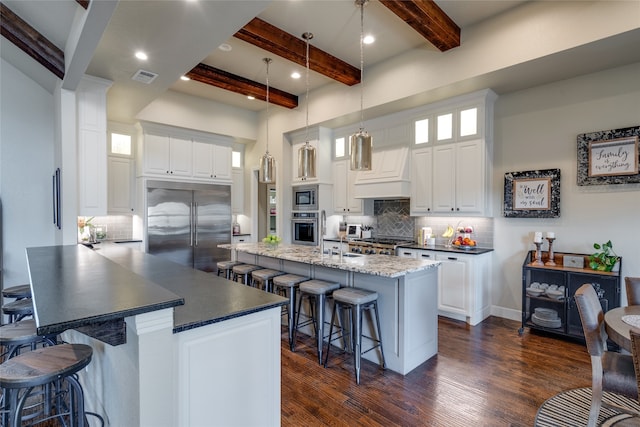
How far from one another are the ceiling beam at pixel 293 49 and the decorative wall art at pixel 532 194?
2.53 metres

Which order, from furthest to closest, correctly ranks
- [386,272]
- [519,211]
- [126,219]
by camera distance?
1. [126,219]
2. [519,211]
3. [386,272]

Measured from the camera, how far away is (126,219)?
555cm

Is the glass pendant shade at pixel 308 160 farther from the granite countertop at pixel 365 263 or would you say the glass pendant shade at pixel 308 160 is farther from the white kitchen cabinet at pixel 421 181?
the white kitchen cabinet at pixel 421 181

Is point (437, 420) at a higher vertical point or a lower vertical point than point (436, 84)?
lower

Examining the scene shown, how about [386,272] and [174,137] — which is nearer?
[386,272]

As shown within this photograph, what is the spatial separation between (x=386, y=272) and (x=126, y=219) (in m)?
4.87

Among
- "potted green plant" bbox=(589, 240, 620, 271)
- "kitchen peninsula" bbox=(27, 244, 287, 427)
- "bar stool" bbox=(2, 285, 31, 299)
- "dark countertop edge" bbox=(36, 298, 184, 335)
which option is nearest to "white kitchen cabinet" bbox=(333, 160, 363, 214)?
"potted green plant" bbox=(589, 240, 620, 271)

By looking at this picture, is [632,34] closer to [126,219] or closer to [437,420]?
[437,420]

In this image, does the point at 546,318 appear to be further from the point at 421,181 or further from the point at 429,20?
the point at 429,20

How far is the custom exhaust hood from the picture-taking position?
15.7ft

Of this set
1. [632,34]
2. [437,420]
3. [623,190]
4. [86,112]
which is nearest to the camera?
[437,420]

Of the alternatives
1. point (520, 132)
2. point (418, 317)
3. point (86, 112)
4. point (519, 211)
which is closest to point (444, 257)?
point (519, 211)

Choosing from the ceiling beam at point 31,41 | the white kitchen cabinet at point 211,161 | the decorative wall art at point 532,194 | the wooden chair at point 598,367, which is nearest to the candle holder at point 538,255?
the decorative wall art at point 532,194

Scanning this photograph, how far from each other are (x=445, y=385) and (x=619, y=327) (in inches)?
48.6
